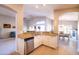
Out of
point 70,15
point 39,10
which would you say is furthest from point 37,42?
point 70,15

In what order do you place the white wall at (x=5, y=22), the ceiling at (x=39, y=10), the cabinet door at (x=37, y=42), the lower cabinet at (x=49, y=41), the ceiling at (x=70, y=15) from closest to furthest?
the ceiling at (x=39, y=10)
the cabinet door at (x=37, y=42)
the lower cabinet at (x=49, y=41)
the ceiling at (x=70, y=15)
the white wall at (x=5, y=22)

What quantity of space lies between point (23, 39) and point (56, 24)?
6.63 feet

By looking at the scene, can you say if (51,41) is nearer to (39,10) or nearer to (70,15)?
(39,10)

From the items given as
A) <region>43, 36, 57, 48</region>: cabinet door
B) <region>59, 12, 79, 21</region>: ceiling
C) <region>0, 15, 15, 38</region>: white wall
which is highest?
<region>59, 12, 79, 21</region>: ceiling

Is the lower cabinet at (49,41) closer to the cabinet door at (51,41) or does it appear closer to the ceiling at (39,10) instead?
the cabinet door at (51,41)

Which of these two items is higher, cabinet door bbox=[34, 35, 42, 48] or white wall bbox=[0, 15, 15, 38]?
white wall bbox=[0, 15, 15, 38]

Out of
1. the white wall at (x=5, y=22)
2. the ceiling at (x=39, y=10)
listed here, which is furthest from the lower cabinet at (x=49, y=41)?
the white wall at (x=5, y=22)

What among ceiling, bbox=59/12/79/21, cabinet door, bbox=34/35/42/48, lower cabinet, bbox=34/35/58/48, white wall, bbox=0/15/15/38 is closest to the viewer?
cabinet door, bbox=34/35/42/48

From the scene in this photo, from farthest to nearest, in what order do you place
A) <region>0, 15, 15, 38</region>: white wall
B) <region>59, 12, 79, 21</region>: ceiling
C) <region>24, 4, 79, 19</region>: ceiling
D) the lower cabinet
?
<region>0, 15, 15, 38</region>: white wall, <region>59, 12, 79, 21</region>: ceiling, the lower cabinet, <region>24, 4, 79, 19</region>: ceiling

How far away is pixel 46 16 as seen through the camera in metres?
3.78

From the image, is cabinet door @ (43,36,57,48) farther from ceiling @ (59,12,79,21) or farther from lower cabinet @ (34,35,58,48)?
ceiling @ (59,12,79,21)

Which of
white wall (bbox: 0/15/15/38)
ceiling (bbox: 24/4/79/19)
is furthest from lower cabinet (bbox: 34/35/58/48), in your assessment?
white wall (bbox: 0/15/15/38)

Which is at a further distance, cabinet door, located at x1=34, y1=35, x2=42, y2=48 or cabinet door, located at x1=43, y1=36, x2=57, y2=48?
cabinet door, located at x1=43, y1=36, x2=57, y2=48
